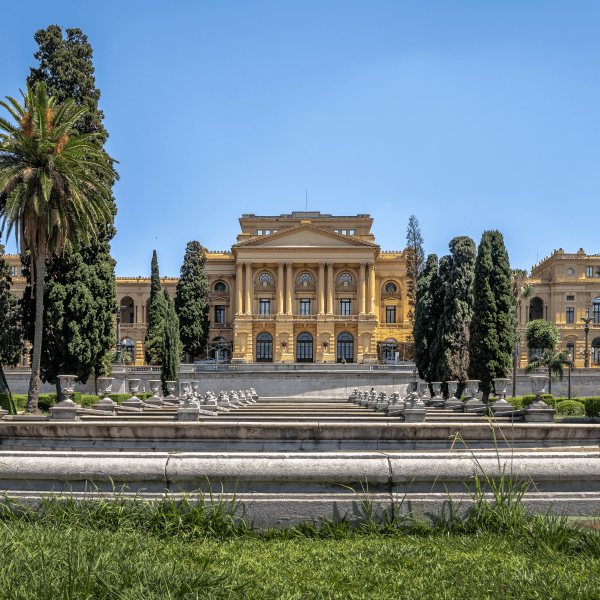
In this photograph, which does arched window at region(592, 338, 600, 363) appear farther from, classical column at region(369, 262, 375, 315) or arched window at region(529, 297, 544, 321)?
classical column at region(369, 262, 375, 315)

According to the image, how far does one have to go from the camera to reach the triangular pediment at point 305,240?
51688mm

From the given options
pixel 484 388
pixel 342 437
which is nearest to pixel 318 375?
pixel 484 388

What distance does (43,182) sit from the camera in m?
19.2

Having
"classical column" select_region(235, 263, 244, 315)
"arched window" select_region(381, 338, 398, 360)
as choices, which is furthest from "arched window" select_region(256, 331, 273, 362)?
"arched window" select_region(381, 338, 398, 360)

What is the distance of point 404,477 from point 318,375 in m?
32.6

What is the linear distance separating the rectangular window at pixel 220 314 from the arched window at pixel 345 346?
13.3m

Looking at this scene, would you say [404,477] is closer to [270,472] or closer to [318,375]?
[270,472]

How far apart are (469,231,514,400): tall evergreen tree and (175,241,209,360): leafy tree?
2753 centimetres

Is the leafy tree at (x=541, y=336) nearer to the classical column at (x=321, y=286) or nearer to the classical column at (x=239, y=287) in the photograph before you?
the classical column at (x=321, y=286)

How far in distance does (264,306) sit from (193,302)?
884cm

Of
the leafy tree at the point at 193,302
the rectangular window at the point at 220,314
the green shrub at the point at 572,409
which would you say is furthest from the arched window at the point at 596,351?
the leafy tree at the point at 193,302

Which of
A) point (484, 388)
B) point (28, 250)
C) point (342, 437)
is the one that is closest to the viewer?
point (342, 437)

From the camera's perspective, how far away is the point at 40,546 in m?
3.01

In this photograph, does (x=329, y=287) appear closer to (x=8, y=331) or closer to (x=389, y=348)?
(x=389, y=348)
